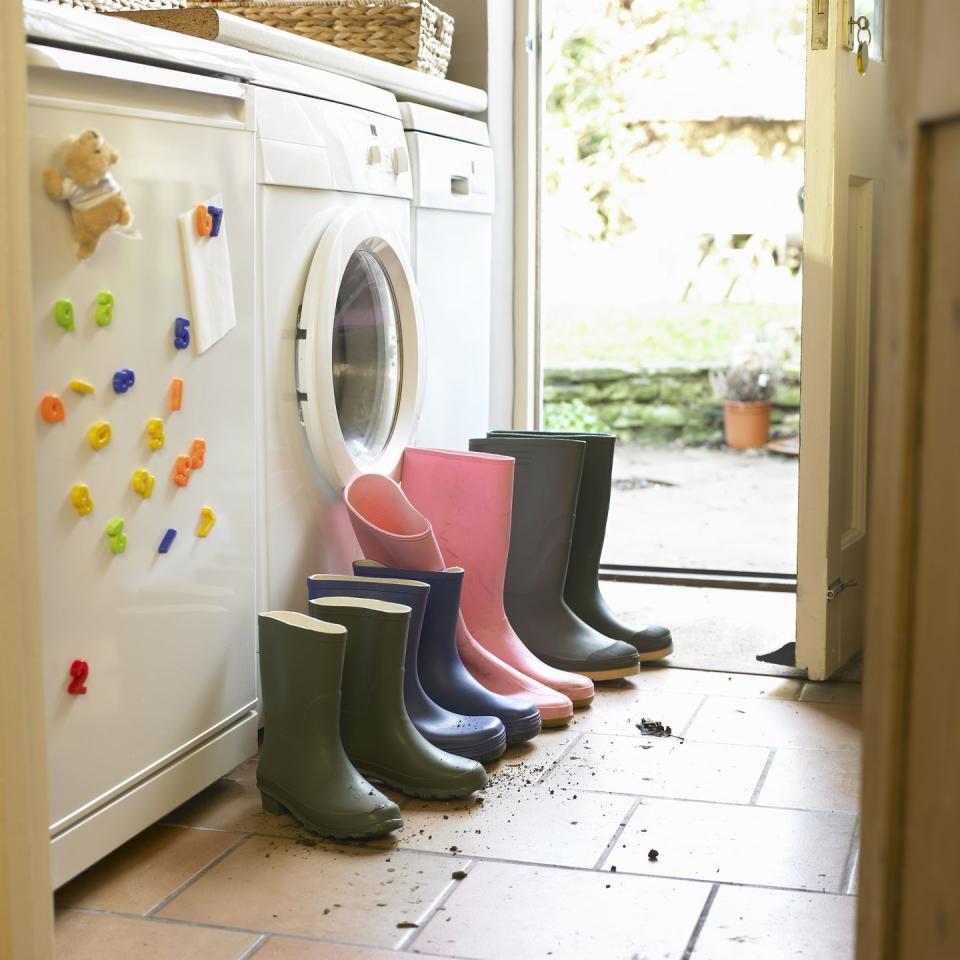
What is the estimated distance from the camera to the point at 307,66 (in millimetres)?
2211

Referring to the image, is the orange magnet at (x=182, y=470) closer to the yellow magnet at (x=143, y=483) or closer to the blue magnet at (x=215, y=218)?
the yellow magnet at (x=143, y=483)

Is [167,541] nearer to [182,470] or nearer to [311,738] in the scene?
[182,470]

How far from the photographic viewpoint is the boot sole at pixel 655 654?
258 centimetres

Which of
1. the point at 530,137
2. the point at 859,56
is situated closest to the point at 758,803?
the point at 859,56

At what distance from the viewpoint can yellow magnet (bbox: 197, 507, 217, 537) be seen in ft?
5.73

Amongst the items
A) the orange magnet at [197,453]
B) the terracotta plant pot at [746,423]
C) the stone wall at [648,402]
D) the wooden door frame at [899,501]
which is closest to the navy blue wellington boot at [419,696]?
the orange magnet at [197,453]

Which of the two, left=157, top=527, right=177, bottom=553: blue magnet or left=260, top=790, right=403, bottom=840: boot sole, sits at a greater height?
left=157, top=527, right=177, bottom=553: blue magnet

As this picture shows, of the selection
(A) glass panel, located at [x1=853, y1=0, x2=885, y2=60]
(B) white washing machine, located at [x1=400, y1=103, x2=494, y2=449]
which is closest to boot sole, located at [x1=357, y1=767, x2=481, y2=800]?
(B) white washing machine, located at [x1=400, y1=103, x2=494, y2=449]

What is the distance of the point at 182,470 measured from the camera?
1.69 meters

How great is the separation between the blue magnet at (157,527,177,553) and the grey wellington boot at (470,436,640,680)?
0.94 meters

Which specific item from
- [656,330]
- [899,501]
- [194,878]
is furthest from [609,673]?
[656,330]

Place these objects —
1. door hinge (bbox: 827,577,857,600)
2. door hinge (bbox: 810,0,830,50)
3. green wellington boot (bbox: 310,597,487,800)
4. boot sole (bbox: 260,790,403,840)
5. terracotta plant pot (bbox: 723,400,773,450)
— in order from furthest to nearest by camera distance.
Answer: terracotta plant pot (bbox: 723,400,773,450), door hinge (bbox: 827,577,857,600), door hinge (bbox: 810,0,830,50), green wellington boot (bbox: 310,597,487,800), boot sole (bbox: 260,790,403,840)

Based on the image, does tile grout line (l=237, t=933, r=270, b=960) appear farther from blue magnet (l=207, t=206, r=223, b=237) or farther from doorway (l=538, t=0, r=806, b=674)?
doorway (l=538, t=0, r=806, b=674)

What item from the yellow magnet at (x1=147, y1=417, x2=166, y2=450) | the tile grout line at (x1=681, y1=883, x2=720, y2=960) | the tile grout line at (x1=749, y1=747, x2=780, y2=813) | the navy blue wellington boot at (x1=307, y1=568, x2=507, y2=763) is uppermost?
the yellow magnet at (x1=147, y1=417, x2=166, y2=450)
